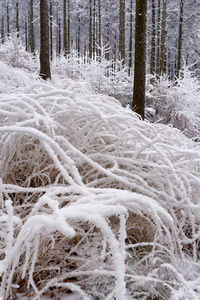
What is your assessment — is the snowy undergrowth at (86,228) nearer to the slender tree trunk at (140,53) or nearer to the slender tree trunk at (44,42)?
the slender tree trunk at (140,53)

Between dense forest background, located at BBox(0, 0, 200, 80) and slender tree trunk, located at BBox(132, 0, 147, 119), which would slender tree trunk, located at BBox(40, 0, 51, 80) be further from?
dense forest background, located at BBox(0, 0, 200, 80)

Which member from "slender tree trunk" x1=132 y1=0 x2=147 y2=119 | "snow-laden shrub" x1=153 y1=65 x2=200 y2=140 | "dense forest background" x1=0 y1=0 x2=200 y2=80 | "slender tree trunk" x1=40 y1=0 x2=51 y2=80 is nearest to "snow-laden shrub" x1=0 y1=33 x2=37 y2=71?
"slender tree trunk" x1=40 y1=0 x2=51 y2=80

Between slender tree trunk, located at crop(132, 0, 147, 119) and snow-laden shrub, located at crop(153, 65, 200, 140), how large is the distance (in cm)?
158

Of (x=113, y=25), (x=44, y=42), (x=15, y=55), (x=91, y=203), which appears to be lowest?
(x=91, y=203)

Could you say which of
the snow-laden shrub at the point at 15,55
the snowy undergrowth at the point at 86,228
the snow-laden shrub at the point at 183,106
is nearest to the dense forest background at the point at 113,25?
the snow-laden shrub at the point at 15,55

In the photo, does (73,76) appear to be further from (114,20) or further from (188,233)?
(114,20)

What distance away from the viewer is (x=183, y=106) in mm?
6406

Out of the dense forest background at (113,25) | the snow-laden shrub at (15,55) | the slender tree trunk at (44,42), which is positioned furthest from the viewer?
the dense forest background at (113,25)

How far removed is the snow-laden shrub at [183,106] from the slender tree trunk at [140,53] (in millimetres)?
1582

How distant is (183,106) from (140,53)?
2234 millimetres

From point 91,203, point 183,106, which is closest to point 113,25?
point 183,106

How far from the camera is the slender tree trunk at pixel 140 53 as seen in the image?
4.52 m

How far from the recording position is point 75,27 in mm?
33750

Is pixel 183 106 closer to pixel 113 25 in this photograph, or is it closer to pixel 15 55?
pixel 15 55
